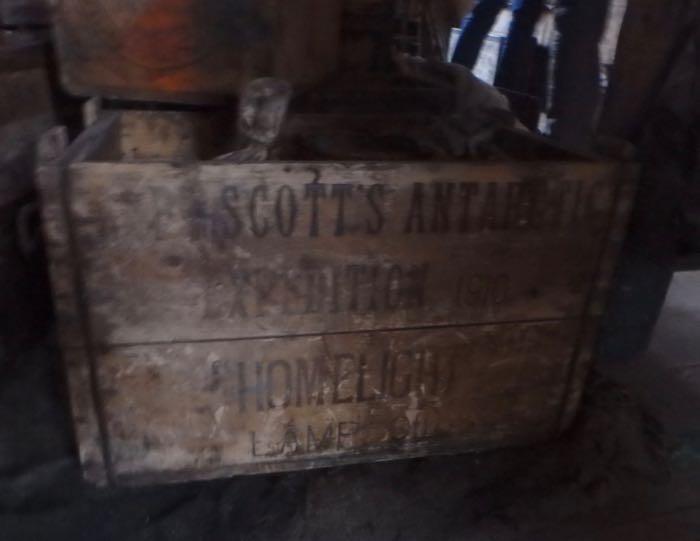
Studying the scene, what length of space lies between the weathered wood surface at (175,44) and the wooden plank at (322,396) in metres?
0.58

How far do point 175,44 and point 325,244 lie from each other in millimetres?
576

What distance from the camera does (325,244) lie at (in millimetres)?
964

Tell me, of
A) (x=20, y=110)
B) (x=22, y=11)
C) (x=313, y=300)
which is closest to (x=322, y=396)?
(x=313, y=300)

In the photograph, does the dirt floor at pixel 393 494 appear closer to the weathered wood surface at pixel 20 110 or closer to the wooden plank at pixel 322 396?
the wooden plank at pixel 322 396

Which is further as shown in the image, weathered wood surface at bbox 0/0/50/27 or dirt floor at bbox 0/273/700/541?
weathered wood surface at bbox 0/0/50/27

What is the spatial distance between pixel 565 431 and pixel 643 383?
355 millimetres

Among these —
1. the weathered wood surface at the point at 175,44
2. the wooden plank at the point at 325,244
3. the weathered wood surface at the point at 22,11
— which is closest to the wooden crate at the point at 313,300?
the wooden plank at the point at 325,244

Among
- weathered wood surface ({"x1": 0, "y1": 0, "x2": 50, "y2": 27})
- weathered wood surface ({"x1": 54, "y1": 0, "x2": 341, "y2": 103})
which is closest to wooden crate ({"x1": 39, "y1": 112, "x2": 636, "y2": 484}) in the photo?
weathered wood surface ({"x1": 54, "y1": 0, "x2": 341, "y2": 103})

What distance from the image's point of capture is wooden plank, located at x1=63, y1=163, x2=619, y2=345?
90 centimetres

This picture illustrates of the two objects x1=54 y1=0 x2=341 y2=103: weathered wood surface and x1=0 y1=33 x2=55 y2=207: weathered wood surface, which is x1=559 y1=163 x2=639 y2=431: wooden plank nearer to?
x1=54 y1=0 x2=341 y2=103: weathered wood surface

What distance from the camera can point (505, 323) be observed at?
1096 millimetres

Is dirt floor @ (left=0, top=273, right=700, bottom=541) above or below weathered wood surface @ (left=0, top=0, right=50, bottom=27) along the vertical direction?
below

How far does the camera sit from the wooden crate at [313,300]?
909 millimetres

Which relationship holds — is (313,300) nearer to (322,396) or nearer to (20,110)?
(322,396)
